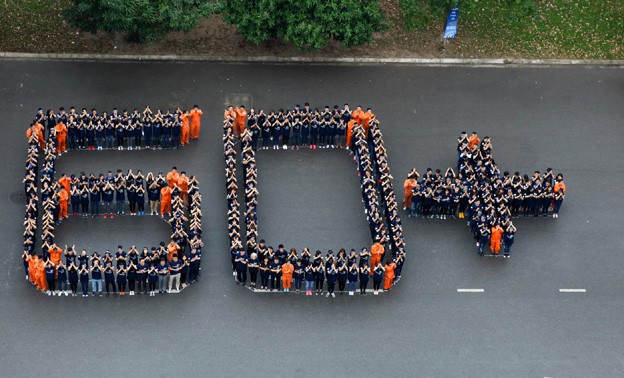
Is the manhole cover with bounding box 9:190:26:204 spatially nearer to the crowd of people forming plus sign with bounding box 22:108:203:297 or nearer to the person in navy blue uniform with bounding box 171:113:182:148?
the crowd of people forming plus sign with bounding box 22:108:203:297

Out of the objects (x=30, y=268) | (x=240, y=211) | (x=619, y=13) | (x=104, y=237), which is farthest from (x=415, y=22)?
(x=30, y=268)

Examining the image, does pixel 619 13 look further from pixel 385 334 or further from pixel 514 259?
pixel 385 334

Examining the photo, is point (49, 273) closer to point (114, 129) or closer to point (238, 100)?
→ point (114, 129)

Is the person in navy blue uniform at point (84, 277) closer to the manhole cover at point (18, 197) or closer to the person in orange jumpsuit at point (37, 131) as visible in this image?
the manhole cover at point (18, 197)

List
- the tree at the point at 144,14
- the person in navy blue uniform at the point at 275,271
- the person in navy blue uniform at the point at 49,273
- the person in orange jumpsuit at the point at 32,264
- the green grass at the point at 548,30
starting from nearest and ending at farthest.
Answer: the person in navy blue uniform at the point at 49,273
the person in orange jumpsuit at the point at 32,264
the person in navy blue uniform at the point at 275,271
the tree at the point at 144,14
the green grass at the point at 548,30

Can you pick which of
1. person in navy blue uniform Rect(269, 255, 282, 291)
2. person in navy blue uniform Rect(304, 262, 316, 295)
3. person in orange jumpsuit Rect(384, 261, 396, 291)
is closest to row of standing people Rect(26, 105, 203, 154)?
person in navy blue uniform Rect(269, 255, 282, 291)

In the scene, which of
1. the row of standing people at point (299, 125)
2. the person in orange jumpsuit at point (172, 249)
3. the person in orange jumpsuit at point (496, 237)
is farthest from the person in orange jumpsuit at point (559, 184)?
the person in orange jumpsuit at point (172, 249)
